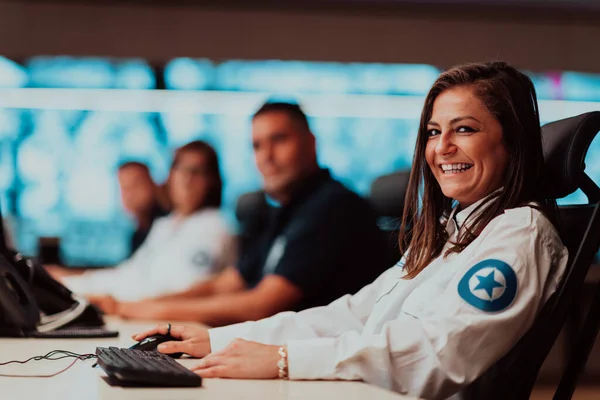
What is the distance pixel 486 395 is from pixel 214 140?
4102mm

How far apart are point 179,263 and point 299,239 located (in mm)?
1414

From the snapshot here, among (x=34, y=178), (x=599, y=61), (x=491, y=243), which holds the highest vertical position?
(x=599, y=61)

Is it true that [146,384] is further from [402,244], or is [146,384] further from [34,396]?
[402,244]

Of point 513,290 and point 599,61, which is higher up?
point 599,61

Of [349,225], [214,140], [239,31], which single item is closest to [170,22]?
[239,31]

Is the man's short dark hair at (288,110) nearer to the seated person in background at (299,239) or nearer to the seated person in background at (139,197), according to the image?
the seated person in background at (299,239)

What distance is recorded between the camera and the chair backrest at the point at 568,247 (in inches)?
47.2

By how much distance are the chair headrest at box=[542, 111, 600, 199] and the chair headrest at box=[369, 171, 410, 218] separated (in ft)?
2.50

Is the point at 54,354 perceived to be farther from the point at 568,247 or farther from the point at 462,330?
the point at 568,247

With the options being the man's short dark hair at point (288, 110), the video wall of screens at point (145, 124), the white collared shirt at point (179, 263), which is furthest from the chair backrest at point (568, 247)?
→ the video wall of screens at point (145, 124)

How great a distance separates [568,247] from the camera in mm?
1381

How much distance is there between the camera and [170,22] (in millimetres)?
5133

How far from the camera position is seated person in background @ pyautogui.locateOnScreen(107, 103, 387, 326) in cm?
275

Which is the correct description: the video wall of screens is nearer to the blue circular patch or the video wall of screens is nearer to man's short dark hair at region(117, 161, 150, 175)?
man's short dark hair at region(117, 161, 150, 175)
